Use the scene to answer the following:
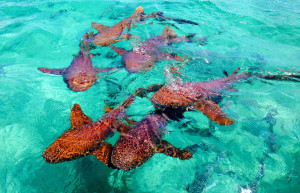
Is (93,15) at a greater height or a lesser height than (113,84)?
greater

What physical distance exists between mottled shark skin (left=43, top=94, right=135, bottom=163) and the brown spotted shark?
1.08m

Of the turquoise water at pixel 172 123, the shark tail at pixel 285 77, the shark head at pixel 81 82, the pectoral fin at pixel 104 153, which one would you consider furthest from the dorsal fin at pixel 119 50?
the shark tail at pixel 285 77

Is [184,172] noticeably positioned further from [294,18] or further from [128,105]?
[294,18]

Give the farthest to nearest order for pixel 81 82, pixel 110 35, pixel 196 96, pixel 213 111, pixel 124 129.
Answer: pixel 110 35 < pixel 81 82 < pixel 196 96 < pixel 213 111 < pixel 124 129

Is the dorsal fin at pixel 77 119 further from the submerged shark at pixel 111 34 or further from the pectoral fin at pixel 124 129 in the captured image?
the submerged shark at pixel 111 34

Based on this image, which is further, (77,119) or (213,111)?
(213,111)

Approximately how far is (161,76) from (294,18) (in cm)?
823

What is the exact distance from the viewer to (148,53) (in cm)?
619

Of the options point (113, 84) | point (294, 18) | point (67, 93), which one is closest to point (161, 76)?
point (113, 84)

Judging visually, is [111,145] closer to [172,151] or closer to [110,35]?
[172,151]

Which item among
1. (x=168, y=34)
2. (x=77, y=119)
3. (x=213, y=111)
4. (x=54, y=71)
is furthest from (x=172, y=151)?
(x=168, y=34)

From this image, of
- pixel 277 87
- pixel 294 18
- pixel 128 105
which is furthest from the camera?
pixel 294 18

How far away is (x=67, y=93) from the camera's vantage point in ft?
15.5

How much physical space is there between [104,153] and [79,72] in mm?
2953
